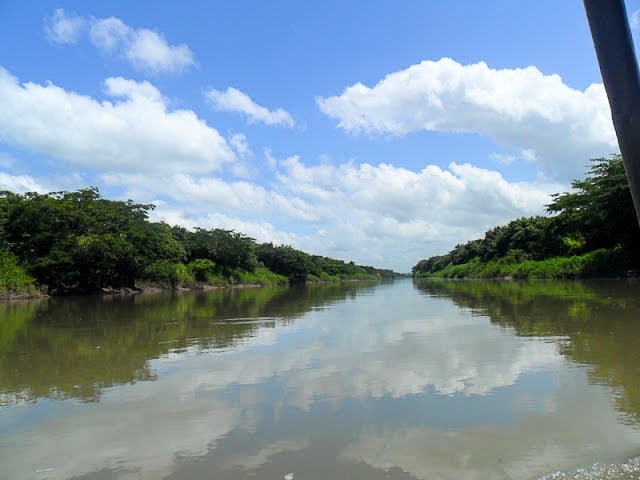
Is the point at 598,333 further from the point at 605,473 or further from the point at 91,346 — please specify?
the point at 91,346

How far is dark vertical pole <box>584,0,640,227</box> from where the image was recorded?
223cm

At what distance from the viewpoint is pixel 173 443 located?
3.86m

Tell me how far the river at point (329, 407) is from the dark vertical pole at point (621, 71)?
211 cm

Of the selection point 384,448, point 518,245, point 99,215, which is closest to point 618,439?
point 384,448

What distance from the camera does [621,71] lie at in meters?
2.27

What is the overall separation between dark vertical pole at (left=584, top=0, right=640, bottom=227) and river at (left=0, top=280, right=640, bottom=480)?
211cm

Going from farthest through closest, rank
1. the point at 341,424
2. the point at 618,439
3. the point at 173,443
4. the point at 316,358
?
1. the point at 316,358
2. the point at 341,424
3. the point at 173,443
4. the point at 618,439

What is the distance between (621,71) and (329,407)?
373 centimetres

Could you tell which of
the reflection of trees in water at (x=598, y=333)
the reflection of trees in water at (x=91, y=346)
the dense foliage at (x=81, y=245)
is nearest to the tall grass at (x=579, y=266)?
the reflection of trees in water at (x=598, y=333)

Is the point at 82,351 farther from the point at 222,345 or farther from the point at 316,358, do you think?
the point at 316,358

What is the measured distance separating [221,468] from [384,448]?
1.23m

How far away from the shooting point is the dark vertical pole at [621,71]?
223 centimetres

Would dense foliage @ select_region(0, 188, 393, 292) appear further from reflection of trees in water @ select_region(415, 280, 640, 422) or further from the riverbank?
the riverbank

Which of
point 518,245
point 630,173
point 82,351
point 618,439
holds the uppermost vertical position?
point 518,245
